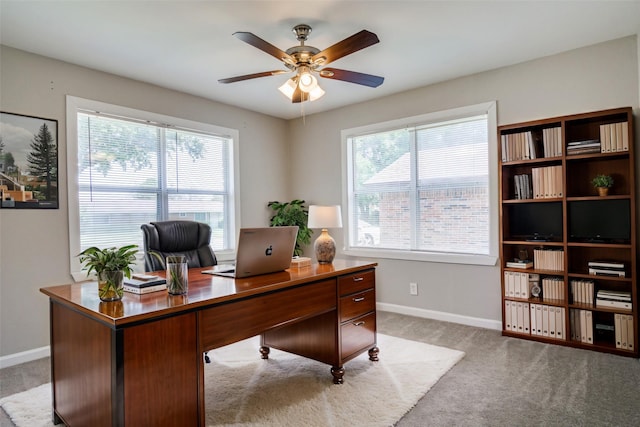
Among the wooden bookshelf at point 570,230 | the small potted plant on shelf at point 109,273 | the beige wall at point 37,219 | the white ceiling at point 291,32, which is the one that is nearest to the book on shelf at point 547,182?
the wooden bookshelf at point 570,230

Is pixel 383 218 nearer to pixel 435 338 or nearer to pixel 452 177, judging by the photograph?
pixel 452 177

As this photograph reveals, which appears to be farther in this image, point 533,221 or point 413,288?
point 413,288

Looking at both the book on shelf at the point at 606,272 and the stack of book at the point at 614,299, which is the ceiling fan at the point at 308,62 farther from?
the stack of book at the point at 614,299

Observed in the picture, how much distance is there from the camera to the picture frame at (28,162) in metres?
2.87

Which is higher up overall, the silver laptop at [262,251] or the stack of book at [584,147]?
the stack of book at [584,147]

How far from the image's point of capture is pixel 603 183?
2924 millimetres

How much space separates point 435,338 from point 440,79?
2549 mm

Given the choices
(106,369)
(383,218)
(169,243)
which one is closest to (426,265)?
(383,218)

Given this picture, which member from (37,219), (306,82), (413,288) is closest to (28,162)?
(37,219)

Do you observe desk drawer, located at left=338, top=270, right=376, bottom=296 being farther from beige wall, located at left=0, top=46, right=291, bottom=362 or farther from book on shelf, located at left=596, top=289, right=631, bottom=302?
beige wall, located at left=0, top=46, right=291, bottom=362

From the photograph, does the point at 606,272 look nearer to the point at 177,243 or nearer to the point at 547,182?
the point at 547,182

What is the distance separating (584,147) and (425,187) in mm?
1487

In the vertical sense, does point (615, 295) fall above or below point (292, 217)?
below

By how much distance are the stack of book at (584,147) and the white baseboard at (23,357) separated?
4.61m
